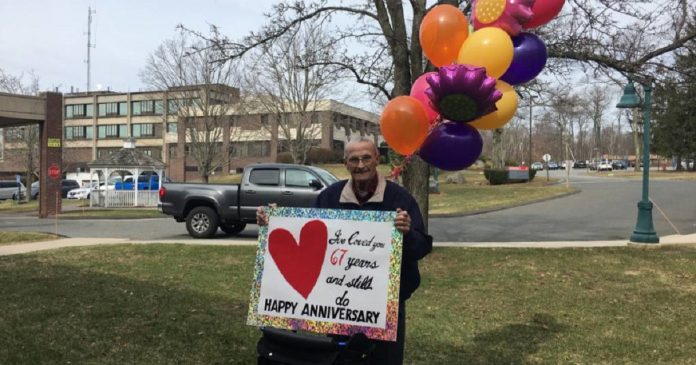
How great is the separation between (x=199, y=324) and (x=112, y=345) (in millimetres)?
920

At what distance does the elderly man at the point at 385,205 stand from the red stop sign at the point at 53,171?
22395 millimetres

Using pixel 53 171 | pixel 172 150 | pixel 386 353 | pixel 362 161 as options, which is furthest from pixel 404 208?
pixel 172 150

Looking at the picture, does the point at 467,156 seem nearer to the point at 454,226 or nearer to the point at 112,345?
the point at 112,345

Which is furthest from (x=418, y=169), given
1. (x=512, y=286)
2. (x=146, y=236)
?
(x=146, y=236)

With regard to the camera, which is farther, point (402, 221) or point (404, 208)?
point (404, 208)

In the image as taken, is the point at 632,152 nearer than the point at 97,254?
No

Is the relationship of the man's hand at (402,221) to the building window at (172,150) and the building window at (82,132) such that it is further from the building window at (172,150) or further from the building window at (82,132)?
the building window at (82,132)

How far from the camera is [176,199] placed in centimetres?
1401

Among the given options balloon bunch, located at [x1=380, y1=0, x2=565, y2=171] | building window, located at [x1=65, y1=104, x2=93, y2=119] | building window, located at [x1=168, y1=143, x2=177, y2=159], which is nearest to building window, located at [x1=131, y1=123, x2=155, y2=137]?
building window, located at [x1=168, y1=143, x2=177, y2=159]

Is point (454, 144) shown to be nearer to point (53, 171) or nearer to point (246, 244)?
point (246, 244)

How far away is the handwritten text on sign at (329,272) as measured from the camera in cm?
311

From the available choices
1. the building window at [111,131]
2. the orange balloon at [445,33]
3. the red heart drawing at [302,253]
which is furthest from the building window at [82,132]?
the red heart drawing at [302,253]

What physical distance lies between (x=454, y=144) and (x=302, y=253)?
5.72ft

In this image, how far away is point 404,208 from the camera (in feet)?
10.5
